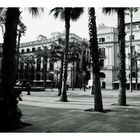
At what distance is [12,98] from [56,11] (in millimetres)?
10330

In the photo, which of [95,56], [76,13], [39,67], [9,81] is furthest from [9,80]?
[39,67]

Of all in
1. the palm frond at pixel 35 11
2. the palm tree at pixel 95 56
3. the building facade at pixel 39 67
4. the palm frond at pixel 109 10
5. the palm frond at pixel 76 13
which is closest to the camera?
the palm frond at pixel 35 11

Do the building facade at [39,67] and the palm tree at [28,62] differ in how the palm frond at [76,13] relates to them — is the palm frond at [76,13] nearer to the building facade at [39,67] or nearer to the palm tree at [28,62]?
the building facade at [39,67]

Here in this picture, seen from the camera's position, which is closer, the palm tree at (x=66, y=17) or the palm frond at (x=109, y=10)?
the palm frond at (x=109, y=10)

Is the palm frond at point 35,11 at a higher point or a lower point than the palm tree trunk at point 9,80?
higher

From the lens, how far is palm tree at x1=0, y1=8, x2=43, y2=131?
18.1ft

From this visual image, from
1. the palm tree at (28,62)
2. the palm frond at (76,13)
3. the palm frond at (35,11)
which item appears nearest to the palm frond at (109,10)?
the palm frond at (76,13)

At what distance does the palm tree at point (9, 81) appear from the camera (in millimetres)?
5520

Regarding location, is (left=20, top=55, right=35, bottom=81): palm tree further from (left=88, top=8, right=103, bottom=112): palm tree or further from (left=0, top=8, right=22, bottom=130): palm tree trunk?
(left=0, top=8, right=22, bottom=130): palm tree trunk

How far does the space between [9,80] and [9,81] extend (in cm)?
3

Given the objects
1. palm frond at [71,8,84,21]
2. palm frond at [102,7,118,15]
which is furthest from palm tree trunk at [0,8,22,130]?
palm frond at [71,8,84,21]

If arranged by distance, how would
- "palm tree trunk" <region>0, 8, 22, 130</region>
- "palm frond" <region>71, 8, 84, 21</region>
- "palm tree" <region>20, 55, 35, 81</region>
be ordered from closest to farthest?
1. "palm tree trunk" <region>0, 8, 22, 130</region>
2. "palm frond" <region>71, 8, 84, 21</region>
3. "palm tree" <region>20, 55, 35, 81</region>
